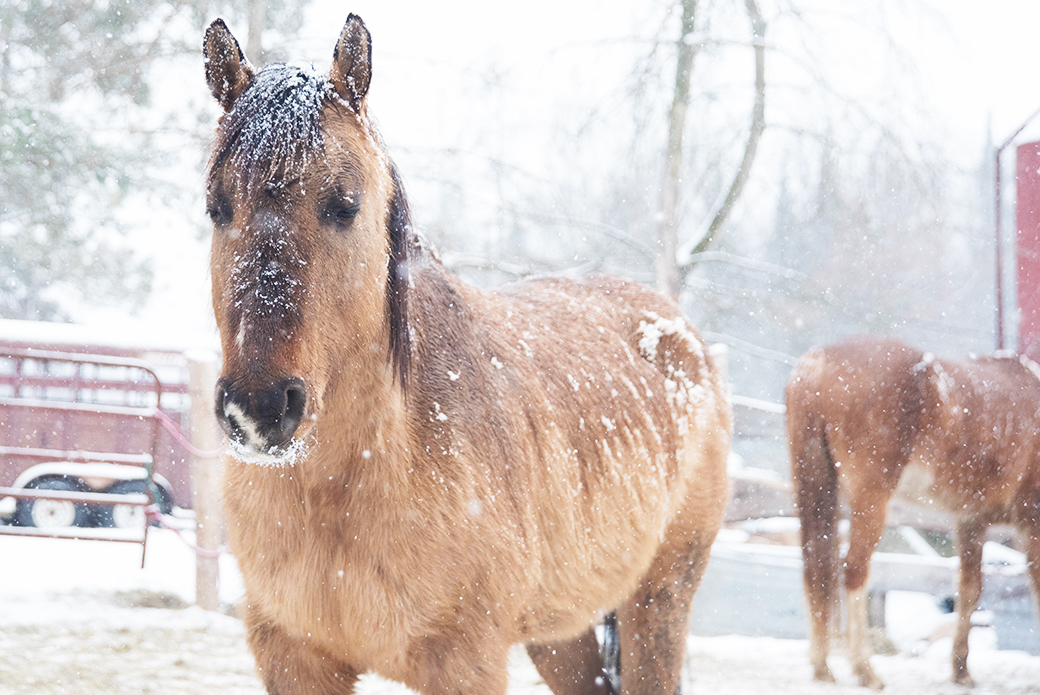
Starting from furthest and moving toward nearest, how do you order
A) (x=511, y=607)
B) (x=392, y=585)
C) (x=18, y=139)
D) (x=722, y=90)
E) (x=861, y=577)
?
(x=722, y=90)
(x=18, y=139)
(x=861, y=577)
(x=511, y=607)
(x=392, y=585)

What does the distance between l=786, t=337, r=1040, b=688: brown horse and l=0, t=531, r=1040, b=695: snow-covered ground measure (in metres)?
0.38

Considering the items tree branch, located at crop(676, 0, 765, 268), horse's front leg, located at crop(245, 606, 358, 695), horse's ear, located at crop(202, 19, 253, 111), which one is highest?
tree branch, located at crop(676, 0, 765, 268)

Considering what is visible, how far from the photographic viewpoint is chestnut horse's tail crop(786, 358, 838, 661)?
4438 millimetres

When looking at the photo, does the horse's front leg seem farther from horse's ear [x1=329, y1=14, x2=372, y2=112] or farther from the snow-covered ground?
the snow-covered ground

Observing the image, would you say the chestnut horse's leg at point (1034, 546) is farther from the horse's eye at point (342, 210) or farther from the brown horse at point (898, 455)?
the horse's eye at point (342, 210)

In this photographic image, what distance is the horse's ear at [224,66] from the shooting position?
1.45 m

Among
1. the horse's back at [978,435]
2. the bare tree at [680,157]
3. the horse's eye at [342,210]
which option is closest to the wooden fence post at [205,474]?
the horse's eye at [342,210]

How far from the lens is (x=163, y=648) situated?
12.5 ft

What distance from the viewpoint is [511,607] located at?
5.64 ft

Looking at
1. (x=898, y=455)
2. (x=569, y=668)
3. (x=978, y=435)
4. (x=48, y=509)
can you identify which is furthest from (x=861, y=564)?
(x=48, y=509)

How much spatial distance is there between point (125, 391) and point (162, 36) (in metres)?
3.15

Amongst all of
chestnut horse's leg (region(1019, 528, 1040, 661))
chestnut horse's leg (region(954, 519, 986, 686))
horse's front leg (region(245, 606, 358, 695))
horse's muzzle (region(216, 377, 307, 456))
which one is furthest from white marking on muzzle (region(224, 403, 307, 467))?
chestnut horse's leg (region(1019, 528, 1040, 661))

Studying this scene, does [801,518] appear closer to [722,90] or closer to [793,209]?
[722,90]

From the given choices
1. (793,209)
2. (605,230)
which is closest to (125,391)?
(605,230)
